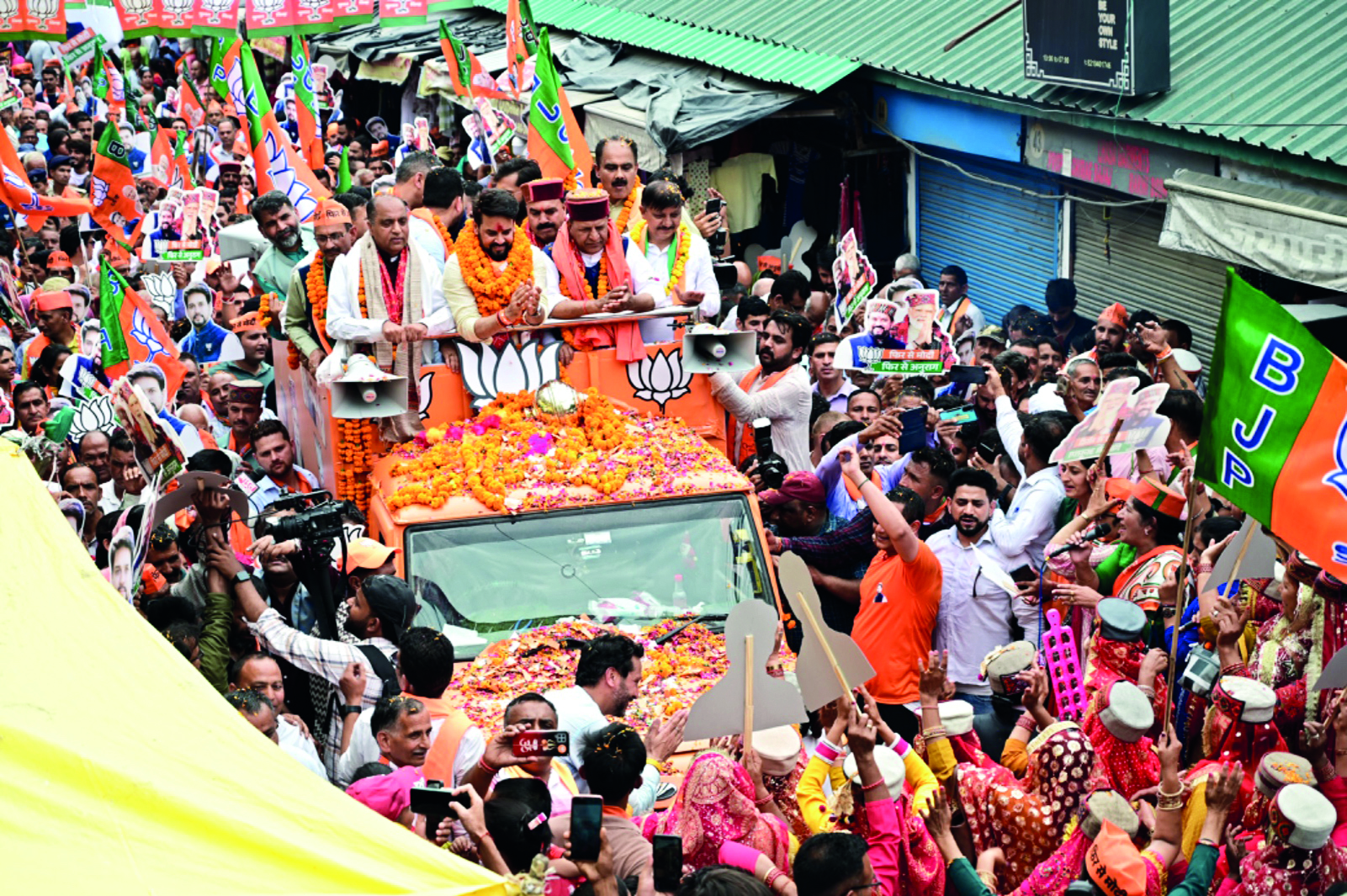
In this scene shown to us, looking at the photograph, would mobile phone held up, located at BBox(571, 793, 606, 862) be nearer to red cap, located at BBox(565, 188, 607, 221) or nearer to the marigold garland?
the marigold garland

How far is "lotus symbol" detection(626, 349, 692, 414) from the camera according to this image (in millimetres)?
8547

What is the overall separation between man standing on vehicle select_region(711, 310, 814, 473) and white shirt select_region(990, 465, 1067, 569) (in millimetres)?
1449

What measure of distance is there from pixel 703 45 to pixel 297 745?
14.9 metres

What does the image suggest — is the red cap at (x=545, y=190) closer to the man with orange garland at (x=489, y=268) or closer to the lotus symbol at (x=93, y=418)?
the man with orange garland at (x=489, y=268)

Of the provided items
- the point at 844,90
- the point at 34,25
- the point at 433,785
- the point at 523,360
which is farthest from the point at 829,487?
the point at 34,25

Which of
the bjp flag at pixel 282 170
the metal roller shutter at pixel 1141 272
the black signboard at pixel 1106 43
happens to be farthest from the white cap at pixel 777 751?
the bjp flag at pixel 282 170

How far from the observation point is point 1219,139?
39.2 ft

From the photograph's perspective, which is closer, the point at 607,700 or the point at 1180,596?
the point at 1180,596

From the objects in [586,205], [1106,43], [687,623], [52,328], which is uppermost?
[586,205]

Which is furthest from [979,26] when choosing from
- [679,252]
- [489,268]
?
[489,268]

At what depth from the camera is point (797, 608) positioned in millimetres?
5508

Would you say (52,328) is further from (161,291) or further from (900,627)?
(900,627)

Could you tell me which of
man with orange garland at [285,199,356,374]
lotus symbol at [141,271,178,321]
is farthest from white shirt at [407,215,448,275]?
lotus symbol at [141,271,178,321]

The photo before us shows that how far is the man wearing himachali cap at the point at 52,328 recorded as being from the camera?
503 inches
